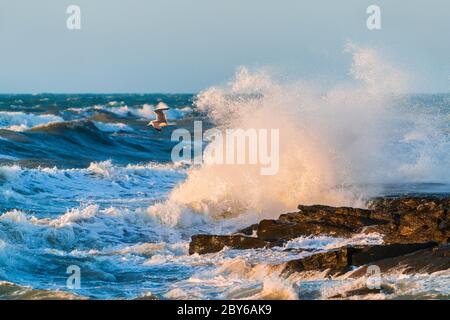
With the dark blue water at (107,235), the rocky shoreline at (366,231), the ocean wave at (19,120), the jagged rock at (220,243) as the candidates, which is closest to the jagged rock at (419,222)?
the rocky shoreline at (366,231)

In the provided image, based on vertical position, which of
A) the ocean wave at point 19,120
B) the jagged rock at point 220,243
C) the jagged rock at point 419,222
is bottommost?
the jagged rock at point 220,243

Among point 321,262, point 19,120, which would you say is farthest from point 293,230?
point 19,120

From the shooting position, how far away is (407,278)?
10500 millimetres

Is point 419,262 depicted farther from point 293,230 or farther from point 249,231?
point 249,231

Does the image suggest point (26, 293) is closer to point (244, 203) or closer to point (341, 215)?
point (341, 215)

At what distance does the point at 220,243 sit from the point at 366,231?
2.18 m

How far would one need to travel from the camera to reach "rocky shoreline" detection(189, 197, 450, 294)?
11.2 metres

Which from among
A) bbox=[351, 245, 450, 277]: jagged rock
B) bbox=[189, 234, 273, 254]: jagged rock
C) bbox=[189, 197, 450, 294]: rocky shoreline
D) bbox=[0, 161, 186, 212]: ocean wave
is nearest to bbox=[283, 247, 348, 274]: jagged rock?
bbox=[189, 197, 450, 294]: rocky shoreline

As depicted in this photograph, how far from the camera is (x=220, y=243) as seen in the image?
13773 millimetres

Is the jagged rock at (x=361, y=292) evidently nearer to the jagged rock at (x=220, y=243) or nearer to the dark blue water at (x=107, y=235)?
the dark blue water at (x=107, y=235)

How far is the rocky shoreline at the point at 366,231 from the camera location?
11156 mm

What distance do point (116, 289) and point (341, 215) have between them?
12.9 feet
